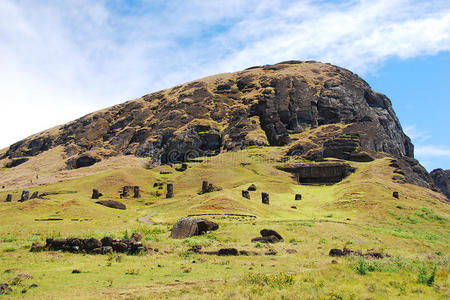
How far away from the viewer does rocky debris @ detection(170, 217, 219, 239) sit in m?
28.0

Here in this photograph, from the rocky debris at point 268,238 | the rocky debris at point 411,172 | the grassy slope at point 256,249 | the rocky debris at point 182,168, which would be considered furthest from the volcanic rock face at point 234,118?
the rocky debris at point 268,238

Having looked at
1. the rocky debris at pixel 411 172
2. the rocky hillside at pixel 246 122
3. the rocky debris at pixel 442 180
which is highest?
the rocky hillside at pixel 246 122

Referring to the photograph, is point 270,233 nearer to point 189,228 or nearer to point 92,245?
point 189,228

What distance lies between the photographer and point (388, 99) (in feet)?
617

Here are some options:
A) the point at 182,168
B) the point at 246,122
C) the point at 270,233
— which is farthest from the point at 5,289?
the point at 246,122

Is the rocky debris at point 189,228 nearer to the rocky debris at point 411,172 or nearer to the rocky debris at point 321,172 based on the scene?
the rocky debris at point 411,172

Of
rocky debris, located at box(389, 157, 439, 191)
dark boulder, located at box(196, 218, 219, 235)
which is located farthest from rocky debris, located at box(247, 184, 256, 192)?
dark boulder, located at box(196, 218, 219, 235)

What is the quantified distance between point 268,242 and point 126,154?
12794 centimetres

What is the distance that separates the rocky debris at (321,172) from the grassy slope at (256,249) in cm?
1407

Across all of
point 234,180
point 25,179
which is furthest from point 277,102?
point 25,179

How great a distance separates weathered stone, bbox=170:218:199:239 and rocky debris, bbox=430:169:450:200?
133785 millimetres

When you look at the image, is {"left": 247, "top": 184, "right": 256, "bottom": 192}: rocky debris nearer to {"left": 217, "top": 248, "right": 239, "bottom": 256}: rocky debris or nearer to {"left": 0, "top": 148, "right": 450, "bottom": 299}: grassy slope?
{"left": 0, "top": 148, "right": 450, "bottom": 299}: grassy slope

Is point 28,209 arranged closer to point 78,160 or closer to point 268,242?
point 268,242

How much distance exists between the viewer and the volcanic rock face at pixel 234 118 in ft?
431
